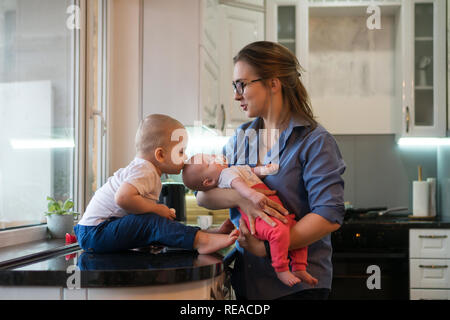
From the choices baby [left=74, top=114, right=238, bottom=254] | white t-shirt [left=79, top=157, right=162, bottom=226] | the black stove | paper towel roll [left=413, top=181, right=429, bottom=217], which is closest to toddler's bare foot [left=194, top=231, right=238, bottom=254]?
baby [left=74, top=114, right=238, bottom=254]

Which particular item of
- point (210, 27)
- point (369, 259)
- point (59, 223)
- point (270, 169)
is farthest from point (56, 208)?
point (369, 259)

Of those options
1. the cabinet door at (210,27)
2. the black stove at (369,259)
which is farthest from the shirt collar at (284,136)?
the black stove at (369,259)

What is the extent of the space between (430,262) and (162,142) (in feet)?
7.47

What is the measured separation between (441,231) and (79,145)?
89.3 inches

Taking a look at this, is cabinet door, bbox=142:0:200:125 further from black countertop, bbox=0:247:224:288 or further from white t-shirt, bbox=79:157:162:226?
black countertop, bbox=0:247:224:288

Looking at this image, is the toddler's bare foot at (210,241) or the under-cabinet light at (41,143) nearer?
the toddler's bare foot at (210,241)

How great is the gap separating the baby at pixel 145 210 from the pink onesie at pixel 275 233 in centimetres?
9

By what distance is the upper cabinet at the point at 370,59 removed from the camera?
3363 millimetres

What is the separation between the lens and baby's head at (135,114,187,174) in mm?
1450

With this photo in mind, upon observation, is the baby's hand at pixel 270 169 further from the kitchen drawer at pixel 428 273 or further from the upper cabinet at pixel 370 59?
the upper cabinet at pixel 370 59

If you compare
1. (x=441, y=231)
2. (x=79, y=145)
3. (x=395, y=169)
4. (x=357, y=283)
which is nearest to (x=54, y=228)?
(x=79, y=145)

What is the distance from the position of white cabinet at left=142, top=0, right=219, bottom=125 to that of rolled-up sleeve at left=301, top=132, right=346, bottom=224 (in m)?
1.30

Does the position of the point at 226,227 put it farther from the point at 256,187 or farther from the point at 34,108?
the point at 34,108
